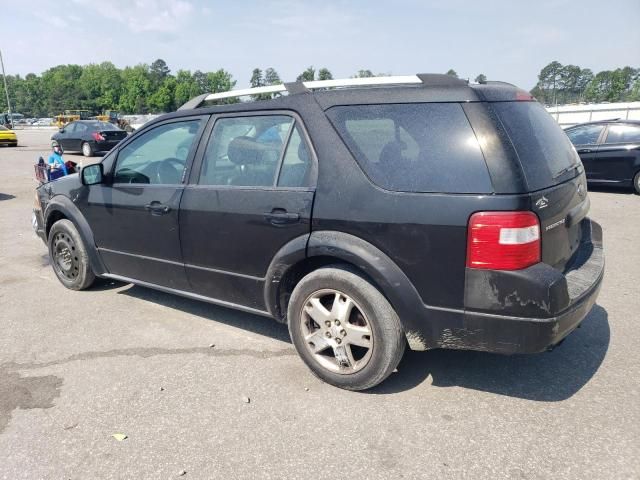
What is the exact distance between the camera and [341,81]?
10.5 feet

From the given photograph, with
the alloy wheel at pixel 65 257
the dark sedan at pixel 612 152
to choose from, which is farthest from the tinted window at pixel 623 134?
the alloy wheel at pixel 65 257

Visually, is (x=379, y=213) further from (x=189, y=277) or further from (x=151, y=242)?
(x=151, y=242)

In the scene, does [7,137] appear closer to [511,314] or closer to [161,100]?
[511,314]

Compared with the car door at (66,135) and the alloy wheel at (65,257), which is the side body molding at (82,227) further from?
the car door at (66,135)

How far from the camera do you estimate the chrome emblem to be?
8.34 feet

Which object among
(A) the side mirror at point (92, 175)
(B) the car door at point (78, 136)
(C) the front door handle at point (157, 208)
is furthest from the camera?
(B) the car door at point (78, 136)

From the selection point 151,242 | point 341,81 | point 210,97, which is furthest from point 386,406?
point 210,97

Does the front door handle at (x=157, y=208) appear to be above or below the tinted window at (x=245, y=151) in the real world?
below

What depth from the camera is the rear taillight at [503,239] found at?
2459 millimetres

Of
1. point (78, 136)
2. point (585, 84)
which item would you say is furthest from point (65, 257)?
point (585, 84)

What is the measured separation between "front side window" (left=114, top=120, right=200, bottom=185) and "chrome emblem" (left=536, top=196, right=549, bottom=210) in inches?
98.5

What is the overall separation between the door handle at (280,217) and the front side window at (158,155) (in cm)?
103

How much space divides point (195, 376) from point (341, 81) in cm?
217

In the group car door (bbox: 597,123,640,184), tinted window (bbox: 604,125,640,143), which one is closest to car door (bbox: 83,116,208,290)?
car door (bbox: 597,123,640,184)
